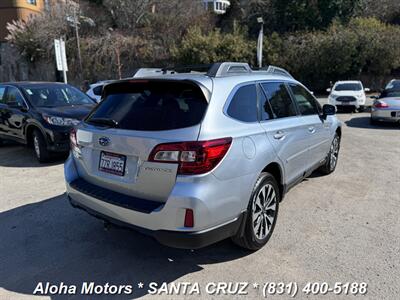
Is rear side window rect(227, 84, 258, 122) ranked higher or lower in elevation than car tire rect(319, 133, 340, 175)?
higher

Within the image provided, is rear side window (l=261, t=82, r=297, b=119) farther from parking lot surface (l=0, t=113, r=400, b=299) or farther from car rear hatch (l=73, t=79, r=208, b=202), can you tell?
parking lot surface (l=0, t=113, r=400, b=299)

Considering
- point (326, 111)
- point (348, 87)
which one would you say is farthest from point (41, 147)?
point (348, 87)

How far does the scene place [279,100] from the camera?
4.00 meters

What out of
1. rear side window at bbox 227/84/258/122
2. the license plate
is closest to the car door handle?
rear side window at bbox 227/84/258/122

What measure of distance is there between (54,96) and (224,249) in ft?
19.7

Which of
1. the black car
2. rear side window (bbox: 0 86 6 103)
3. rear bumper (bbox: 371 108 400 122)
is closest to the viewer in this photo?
the black car

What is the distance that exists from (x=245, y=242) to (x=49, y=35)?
102ft

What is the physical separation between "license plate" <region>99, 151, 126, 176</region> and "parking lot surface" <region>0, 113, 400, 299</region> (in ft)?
3.02

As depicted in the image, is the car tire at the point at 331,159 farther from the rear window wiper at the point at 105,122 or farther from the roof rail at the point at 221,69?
the rear window wiper at the point at 105,122

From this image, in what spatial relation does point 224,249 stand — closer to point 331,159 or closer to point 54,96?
point 331,159

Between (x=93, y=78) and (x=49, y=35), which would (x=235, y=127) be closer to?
(x=93, y=78)

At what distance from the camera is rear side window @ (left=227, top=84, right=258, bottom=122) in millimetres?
3092

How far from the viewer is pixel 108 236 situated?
378 cm

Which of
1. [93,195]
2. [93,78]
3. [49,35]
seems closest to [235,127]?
[93,195]
